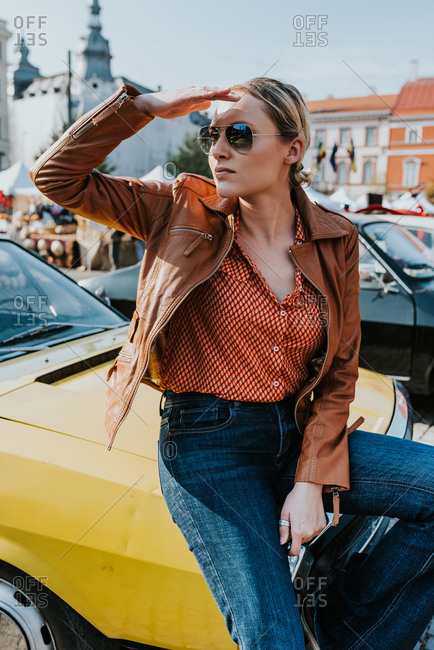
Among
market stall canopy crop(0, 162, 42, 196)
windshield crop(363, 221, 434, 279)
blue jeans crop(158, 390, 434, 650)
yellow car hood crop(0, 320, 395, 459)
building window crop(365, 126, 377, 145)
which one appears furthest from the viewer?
building window crop(365, 126, 377, 145)

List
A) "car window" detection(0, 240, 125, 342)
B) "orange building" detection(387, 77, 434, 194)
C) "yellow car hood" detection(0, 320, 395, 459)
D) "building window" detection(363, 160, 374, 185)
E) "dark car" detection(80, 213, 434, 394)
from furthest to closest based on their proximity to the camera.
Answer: "building window" detection(363, 160, 374, 185)
"orange building" detection(387, 77, 434, 194)
"dark car" detection(80, 213, 434, 394)
"car window" detection(0, 240, 125, 342)
"yellow car hood" detection(0, 320, 395, 459)

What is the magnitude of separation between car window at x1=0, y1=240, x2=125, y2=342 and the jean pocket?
123 cm

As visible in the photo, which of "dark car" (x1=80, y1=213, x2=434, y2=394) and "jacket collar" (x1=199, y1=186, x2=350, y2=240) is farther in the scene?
"dark car" (x1=80, y1=213, x2=434, y2=394)

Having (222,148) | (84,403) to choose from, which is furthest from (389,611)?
(222,148)

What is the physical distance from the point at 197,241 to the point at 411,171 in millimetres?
64406

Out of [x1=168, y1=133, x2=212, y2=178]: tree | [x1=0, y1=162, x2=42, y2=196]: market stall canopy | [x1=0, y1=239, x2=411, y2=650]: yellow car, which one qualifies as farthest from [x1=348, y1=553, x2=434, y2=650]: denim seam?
[x1=168, y1=133, x2=212, y2=178]: tree

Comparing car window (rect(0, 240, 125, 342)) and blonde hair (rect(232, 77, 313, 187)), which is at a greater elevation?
blonde hair (rect(232, 77, 313, 187))

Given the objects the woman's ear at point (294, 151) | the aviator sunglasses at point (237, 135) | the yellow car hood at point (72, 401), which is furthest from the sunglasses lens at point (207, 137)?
the yellow car hood at point (72, 401)

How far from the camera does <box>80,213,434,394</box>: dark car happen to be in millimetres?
4977

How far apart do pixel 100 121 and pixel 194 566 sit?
1336mm

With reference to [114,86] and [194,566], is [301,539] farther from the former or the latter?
[114,86]

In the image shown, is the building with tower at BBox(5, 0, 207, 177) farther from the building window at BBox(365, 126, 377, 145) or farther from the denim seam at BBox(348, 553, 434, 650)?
the denim seam at BBox(348, 553, 434, 650)

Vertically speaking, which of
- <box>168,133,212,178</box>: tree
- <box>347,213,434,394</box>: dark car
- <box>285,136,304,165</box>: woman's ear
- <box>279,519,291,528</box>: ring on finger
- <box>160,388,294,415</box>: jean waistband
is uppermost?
<box>285,136,304,165</box>: woman's ear

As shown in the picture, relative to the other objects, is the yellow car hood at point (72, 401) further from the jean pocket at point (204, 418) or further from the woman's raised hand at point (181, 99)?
the woman's raised hand at point (181, 99)
